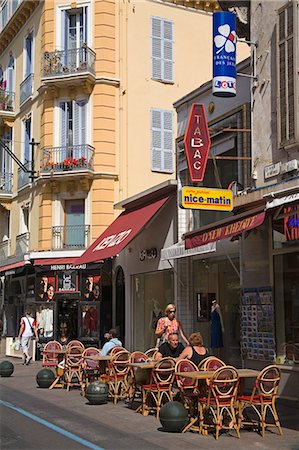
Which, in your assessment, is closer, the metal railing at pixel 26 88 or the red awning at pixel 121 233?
the red awning at pixel 121 233

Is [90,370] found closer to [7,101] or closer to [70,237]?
[70,237]

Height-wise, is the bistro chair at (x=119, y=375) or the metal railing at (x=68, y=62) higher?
the metal railing at (x=68, y=62)

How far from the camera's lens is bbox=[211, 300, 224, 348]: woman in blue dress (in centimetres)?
1559

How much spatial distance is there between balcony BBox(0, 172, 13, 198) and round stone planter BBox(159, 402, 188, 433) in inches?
838

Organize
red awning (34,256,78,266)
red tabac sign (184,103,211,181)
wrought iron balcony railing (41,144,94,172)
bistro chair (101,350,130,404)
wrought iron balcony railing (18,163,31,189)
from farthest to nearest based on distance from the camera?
wrought iron balcony railing (18,163,31,189)
wrought iron balcony railing (41,144,94,172)
red awning (34,256,78,266)
red tabac sign (184,103,211,181)
bistro chair (101,350,130,404)

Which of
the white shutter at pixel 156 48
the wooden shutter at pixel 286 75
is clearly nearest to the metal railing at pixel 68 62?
the white shutter at pixel 156 48

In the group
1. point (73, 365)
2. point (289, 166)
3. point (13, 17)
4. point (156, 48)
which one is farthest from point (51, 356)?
point (13, 17)

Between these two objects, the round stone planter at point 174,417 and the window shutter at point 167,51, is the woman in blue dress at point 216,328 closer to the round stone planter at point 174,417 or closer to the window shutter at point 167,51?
the round stone planter at point 174,417

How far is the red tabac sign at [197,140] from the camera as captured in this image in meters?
14.4

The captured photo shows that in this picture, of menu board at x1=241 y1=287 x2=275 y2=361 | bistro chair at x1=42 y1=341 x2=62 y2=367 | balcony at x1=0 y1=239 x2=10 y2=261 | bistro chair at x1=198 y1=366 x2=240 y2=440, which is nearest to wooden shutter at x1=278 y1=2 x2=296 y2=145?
menu board at x1=241 y1=287 x2=275 y2=361

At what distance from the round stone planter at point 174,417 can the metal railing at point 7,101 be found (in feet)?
74.0

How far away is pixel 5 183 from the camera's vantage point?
97.7ft

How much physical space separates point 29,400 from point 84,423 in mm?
3018

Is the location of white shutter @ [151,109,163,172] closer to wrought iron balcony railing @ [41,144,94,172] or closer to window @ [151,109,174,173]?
window @ [151,109,174,173]
